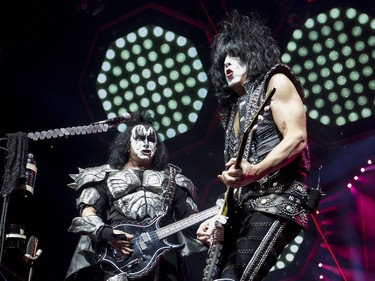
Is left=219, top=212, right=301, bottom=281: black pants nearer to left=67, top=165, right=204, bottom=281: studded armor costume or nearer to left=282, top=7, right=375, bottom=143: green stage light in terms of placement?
left=67, top=165, right=204, bottom=281: studded armor costume

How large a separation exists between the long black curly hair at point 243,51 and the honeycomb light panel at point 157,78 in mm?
3022

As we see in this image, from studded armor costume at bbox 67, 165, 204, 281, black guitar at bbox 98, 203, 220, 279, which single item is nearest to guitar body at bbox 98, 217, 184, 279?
black guitar at bbox 98, 203, 220, 279

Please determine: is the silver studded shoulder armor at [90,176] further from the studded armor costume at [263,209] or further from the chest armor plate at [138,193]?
the studded armor costume at [263,209]

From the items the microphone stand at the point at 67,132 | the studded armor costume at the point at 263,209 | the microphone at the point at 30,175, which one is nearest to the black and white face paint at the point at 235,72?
the studded armor costume at the point at 263,209

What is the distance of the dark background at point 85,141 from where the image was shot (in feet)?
21.4

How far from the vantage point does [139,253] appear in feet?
16.7

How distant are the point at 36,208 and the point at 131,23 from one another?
2.30m

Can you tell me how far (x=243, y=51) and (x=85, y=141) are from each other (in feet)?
11.6

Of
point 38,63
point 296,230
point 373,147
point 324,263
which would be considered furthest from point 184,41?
point 296,230

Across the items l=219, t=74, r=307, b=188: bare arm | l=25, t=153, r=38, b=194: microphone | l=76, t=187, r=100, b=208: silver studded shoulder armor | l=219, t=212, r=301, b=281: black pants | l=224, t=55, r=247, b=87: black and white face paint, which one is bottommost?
l=219, t=212, r=301, b=281: black pants

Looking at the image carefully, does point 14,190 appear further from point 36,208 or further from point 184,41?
point 184,41

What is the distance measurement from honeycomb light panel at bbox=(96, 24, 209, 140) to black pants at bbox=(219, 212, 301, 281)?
403 centimetres

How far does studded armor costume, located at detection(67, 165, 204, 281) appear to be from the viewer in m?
5.41

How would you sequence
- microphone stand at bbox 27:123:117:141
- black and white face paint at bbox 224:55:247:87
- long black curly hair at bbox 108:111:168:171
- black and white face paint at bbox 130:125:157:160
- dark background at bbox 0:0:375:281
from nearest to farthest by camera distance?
1. black and white face paint at bbox 224:55:247:87
2. microphone stand at bbox 27:123:117:141
3. black and white face paint at bbox 130:125:157:160
4. long black curly hair at bbox 108:111:168:171
5. dark background at bbox 0:0:375:281
